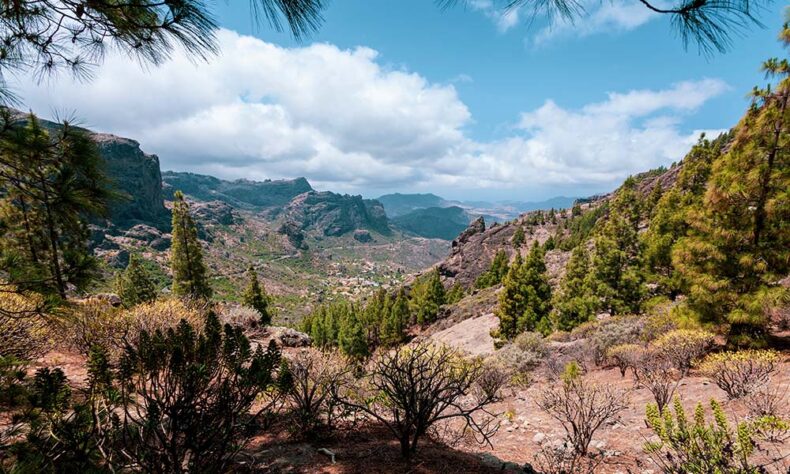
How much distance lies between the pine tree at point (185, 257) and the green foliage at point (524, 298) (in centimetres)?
2326

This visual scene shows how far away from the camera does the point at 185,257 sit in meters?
24.4

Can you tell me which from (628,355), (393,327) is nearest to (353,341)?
(393,327)

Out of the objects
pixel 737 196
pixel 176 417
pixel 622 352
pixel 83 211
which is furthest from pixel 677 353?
pixel 83 211

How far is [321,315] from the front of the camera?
56.5 meters

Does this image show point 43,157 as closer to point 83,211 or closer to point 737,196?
point 83,211

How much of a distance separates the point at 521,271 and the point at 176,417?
26963 mm

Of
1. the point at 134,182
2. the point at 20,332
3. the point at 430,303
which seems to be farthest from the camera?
the point at 134,182

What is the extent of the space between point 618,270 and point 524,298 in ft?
23.5

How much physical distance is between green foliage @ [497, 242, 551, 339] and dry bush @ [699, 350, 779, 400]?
18.1 metres

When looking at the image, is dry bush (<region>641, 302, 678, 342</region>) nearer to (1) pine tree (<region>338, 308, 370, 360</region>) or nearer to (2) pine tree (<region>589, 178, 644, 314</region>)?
(2) pine tree (<region>589, 178, 644, 314</region>)

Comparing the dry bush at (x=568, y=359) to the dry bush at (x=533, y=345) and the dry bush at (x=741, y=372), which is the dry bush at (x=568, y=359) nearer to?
the dry bush at (x=533, y=345)

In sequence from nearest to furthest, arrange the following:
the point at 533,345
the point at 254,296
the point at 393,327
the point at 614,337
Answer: the point at 614,337 < the point at 533,345 < the point at 254,296 < the point at 393,327

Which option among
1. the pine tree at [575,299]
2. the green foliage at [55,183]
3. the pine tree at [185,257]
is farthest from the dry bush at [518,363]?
the pine tree at [185,257]

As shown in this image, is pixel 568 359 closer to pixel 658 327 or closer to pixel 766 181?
pixel 658 327
